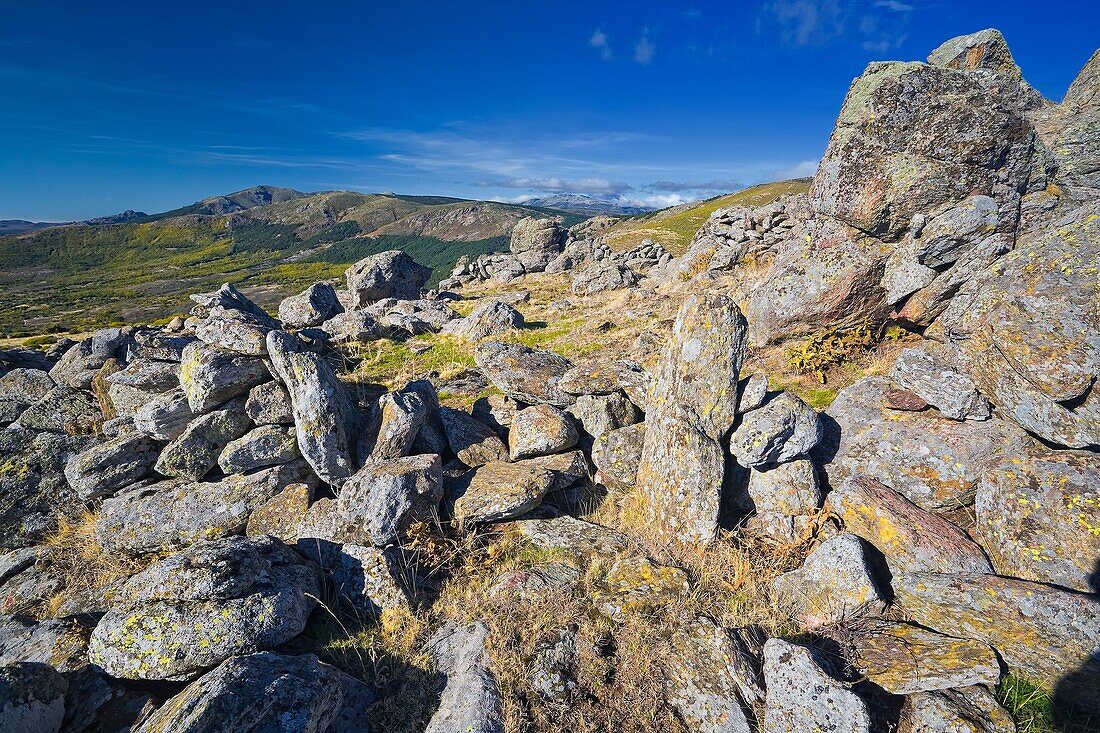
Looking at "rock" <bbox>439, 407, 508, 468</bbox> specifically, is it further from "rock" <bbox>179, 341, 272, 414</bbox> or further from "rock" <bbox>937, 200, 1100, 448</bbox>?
"rock" <bbox>937, 200, 1100, 448</bbox>

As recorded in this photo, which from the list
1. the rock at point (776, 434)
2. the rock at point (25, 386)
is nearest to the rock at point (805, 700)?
the rock at point (776, 434)

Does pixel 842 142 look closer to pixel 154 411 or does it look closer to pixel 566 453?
pixel 566 453

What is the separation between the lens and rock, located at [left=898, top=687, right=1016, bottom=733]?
4691mm

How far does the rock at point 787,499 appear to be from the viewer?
7297 mm

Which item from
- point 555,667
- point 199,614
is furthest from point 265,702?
point 555,667

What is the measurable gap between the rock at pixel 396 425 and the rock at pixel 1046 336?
9.50 m

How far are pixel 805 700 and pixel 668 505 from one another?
10.2 feet

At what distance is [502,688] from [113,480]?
29.0 feet

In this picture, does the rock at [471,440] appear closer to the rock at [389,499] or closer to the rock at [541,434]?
the rock at [541,434]

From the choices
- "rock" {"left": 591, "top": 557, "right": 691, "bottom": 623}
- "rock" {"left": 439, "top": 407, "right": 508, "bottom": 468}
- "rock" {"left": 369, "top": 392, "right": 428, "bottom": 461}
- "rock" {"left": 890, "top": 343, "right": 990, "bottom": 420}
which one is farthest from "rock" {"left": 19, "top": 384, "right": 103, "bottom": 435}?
"rock" {"left": 890, "top": 343, "right": 990, "bottom": 420}

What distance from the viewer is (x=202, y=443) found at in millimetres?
8867

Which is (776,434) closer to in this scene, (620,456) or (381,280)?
(620,456)

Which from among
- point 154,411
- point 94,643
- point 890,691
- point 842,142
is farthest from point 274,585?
point 842,142

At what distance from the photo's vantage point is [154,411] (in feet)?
29.1
